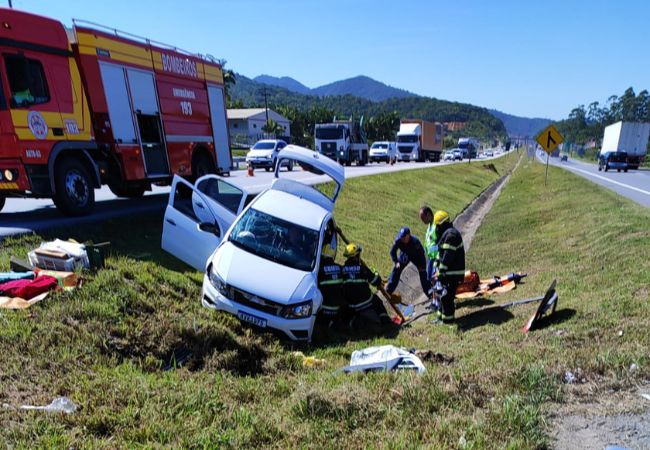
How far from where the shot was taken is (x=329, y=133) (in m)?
33.9

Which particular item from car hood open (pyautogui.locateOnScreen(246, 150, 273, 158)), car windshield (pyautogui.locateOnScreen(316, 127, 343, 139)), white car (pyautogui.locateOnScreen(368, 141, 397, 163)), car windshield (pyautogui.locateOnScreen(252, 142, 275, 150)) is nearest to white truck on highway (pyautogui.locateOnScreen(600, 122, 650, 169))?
white car (pyautogui.locateOnScreen(368, 141, 397, 163))

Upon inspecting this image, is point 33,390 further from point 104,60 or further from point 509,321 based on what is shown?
point 104,60

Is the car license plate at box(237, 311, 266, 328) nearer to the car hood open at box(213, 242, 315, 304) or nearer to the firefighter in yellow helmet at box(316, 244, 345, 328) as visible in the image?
the car hood open at box(213, 242, 315, 304)

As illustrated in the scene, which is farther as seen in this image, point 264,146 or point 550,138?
point 264,146

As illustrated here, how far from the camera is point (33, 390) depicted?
3.63 meters

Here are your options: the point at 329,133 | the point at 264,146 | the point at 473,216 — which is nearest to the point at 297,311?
the point at 473,216

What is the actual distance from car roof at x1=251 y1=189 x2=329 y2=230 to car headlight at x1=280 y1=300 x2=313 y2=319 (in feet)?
5.34

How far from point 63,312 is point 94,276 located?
0.97 meters

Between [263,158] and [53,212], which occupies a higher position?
[53,212]

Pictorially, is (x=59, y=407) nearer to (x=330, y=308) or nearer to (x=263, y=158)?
(x=330, y=308)

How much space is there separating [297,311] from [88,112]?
6261mm

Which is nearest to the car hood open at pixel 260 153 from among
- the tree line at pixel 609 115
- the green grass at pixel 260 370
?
the green grass at pixel 260 370

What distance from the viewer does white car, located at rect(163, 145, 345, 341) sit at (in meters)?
5.68

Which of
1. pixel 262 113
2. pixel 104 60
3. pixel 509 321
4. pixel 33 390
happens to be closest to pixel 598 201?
pixel 509 321
